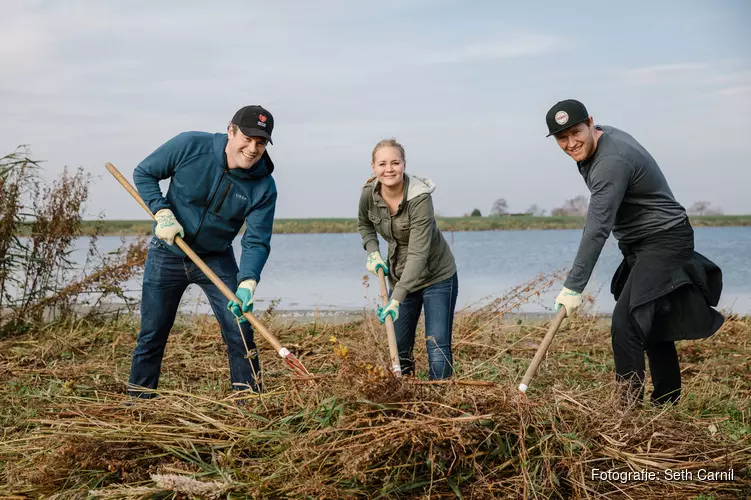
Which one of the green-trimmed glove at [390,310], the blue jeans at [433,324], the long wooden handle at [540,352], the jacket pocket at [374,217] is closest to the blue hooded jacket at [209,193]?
the jacket pocket at [374,217]

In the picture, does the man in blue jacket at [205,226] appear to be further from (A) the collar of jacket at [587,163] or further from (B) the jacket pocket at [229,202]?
(A) the collar of jacket at [587,163]

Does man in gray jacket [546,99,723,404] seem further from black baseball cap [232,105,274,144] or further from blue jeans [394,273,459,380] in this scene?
black baseball cap [232,105,274,144]

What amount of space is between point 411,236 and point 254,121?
1020 mm

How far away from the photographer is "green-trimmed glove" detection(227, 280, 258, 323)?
3.74m

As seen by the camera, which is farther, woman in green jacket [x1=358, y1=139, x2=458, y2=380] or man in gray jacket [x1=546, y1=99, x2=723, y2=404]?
woman in green jacket [x1=358, y1=139, x2=458, y2=380]

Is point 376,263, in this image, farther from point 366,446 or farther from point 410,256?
point 366,446

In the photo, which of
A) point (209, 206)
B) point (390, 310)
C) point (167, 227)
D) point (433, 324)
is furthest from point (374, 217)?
point (167, 227)

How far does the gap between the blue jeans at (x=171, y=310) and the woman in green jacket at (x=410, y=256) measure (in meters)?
0.81

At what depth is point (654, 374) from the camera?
399 centimetres

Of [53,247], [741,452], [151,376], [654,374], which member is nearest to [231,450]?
[151,376]

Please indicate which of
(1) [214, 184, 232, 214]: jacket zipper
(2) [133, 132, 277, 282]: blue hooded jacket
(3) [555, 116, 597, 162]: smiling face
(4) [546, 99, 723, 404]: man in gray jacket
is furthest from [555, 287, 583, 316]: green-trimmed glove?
(1) [214, 184, 232, 214]: jacket zipper

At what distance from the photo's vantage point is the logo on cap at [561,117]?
3.44 meters

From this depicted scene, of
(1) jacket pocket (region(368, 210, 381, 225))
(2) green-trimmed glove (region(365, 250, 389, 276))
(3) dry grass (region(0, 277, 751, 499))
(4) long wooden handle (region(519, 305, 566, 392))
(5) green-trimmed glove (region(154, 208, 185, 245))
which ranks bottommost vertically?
(3) dry grass (region(0, 277, 751, 499))

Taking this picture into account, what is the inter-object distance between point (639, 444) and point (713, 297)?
1.33 metres
